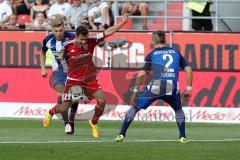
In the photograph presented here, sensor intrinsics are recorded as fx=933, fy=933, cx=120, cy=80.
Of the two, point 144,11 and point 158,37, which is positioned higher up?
point 158,37

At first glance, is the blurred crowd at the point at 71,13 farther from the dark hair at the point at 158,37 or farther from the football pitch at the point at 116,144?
the dark hair at the point at 158,37

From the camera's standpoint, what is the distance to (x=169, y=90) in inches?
644

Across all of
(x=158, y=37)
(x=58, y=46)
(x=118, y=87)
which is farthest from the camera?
(x=118, y=87)

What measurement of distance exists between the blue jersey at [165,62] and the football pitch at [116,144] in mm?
1214

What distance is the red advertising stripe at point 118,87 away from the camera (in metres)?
24.3

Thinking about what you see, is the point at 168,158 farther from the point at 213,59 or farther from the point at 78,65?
the point at 213,59

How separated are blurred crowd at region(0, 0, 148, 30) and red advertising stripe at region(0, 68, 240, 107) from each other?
1698 millimetres

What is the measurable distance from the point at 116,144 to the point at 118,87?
8688 millimetres

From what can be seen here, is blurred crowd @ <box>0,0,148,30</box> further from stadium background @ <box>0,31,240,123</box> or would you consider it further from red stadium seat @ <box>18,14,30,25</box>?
stadium background @ <box>0,31,240,123</box>

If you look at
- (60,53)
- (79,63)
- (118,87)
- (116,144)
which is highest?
(60,53)

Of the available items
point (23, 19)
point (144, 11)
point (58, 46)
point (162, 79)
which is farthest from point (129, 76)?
point (162, 79)

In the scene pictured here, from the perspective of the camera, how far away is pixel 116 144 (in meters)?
16.0

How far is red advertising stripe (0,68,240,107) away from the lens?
24312 millimetres

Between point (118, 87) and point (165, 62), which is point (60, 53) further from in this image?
point (118, 87)
